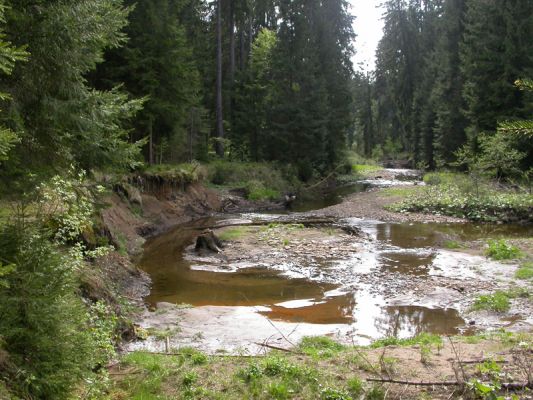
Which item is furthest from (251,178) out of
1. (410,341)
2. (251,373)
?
(251,373)

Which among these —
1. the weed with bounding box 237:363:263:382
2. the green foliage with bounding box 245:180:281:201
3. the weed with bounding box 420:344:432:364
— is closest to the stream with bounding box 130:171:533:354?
the weed with bounding box 237:363:263:382

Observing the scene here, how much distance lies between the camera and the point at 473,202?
22844 millimetres

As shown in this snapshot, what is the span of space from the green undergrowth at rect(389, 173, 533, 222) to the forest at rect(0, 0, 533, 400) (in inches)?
3.6

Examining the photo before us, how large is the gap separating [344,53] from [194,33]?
58.8ft

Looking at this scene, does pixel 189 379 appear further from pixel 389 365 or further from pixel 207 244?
pixel 207 244

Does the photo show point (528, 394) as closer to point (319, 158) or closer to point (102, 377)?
point (102, 377)

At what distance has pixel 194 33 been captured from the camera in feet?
120

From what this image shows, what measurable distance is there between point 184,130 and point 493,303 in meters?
20.3

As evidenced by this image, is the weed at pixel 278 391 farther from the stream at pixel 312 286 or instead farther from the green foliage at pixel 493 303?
the green foliage at pixel 493 303

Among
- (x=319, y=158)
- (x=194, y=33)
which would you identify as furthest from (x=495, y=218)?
(x=194, y=33)

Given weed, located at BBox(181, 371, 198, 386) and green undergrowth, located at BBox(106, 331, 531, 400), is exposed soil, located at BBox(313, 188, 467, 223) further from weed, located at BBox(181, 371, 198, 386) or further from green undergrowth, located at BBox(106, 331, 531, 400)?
weed, located at BBox(181, 371, 198, 386)

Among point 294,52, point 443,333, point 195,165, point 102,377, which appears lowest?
point 443,333

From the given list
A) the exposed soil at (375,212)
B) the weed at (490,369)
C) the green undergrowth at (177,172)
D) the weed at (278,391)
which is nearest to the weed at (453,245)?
the exposed soil at (375,212)

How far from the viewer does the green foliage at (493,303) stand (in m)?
10.1
